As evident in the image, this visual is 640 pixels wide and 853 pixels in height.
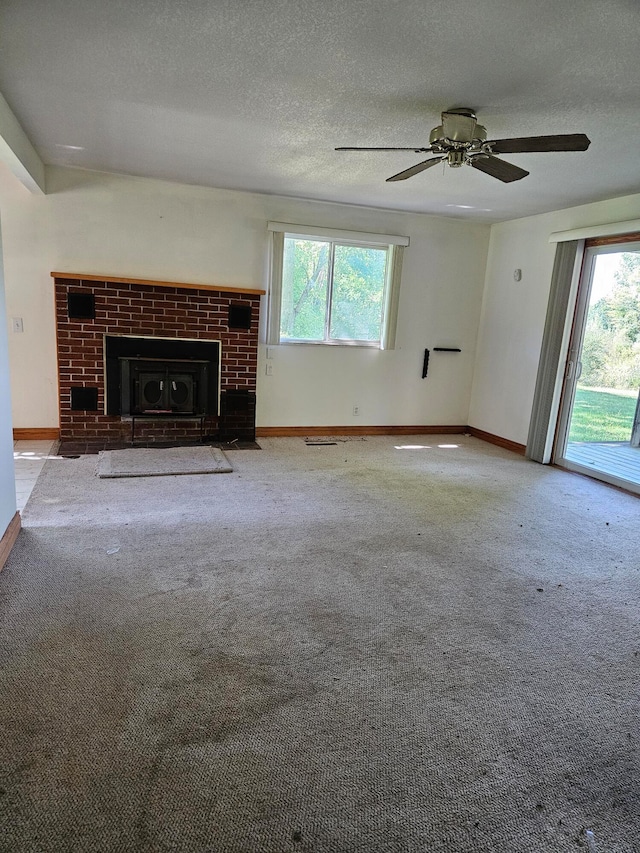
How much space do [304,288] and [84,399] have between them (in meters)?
2.42

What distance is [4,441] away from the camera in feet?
8.80

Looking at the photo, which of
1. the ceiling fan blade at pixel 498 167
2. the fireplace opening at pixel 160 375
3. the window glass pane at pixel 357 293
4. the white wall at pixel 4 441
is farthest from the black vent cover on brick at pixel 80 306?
the ceiling fan blade at pixel 498 167

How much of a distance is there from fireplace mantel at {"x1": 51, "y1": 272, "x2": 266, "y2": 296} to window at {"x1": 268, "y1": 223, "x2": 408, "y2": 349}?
30 centimetres

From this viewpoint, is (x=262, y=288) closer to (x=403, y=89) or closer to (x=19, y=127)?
(x=19, y=127)

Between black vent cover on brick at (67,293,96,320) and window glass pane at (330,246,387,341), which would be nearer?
black vent cover on brick at (67,293,96,320)

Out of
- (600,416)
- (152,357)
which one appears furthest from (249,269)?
(600,416)

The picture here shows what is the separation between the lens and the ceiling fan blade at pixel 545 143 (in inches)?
92.4

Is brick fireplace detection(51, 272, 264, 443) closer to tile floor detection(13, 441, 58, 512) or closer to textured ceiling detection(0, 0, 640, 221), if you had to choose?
tile floor detection(13, 441, 58, 512)

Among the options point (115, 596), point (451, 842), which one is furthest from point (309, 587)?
point (451, 842)

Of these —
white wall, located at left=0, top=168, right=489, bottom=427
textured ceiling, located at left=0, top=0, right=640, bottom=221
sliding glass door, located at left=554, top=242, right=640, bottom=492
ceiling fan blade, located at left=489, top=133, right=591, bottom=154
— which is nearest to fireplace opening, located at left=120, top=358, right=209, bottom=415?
white wall, located at left=0, top=168, right=489, bottom=427

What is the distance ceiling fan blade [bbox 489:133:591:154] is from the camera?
7.70 feet

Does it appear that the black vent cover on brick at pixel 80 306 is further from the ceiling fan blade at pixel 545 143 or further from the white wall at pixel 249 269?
the ceiling fan blade at pixel 545 143

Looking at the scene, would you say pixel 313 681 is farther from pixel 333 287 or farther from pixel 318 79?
pixel 333 287

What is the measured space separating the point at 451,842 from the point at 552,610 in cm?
134
